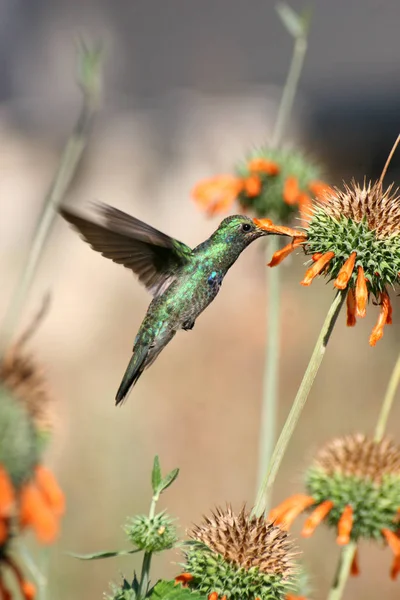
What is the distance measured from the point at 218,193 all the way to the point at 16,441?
290cm

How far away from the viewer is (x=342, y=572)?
2.62 metres

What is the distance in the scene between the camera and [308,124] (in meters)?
14.1

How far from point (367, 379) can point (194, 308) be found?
7.31m

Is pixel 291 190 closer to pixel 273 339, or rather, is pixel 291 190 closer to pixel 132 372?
pixel 273 339

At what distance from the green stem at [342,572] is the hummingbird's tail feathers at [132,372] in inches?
33.3

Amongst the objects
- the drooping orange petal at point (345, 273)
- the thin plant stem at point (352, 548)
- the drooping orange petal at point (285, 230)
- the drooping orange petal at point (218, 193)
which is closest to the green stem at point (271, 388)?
the thin plant stem at point (352, 548)

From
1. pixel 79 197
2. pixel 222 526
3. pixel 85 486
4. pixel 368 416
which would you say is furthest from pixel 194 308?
pixel 79 197

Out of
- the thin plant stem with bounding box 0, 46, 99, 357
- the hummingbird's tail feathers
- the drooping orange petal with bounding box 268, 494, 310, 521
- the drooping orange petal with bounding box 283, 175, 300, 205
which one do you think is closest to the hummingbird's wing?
the thin plant stem with bounding box 0, 46, 99, 357

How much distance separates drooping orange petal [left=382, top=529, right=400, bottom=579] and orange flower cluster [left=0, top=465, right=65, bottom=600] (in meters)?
1.23

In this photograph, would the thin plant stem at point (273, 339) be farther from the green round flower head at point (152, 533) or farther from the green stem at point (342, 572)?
the green round flower head at point (152, 533)

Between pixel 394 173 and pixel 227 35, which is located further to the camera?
pixel 227 35

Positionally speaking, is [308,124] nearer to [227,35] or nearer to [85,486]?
[227,35]

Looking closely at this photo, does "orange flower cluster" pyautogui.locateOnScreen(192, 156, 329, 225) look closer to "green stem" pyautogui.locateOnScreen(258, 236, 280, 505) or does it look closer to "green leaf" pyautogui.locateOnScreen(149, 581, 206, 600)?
"green stem" pyautogui.locateOnScreen(258, 236, 280, 505)

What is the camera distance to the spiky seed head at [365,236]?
228 centimetres
